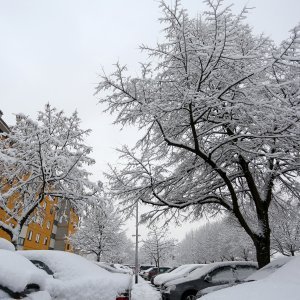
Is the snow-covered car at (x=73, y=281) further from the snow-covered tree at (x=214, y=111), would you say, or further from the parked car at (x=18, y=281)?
the snow-covered tree at (x=214, y=111)

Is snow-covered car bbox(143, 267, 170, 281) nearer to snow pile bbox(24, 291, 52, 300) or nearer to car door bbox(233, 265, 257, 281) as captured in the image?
car door bbox(233, 265, 257, 281)

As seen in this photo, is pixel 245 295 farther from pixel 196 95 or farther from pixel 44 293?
pixel 196 95

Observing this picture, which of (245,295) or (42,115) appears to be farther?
(42,115)

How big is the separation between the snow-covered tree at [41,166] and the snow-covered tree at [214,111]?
2.86 metres

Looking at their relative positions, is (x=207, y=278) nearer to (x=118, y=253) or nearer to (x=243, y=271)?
(x=243, y=271)

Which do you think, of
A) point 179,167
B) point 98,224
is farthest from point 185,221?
point 98,224

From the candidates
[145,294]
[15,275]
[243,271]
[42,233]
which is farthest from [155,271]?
[15,275]

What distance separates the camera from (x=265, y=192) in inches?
351

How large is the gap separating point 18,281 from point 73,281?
150 cm

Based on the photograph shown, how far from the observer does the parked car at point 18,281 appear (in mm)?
2643

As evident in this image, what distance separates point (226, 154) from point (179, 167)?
5.77 feet

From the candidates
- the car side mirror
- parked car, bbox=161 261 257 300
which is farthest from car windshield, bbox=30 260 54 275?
the car side mirror

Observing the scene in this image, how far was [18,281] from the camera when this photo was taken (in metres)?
2.74

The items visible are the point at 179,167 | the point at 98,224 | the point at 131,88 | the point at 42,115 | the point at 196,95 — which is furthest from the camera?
the point at 98,224
